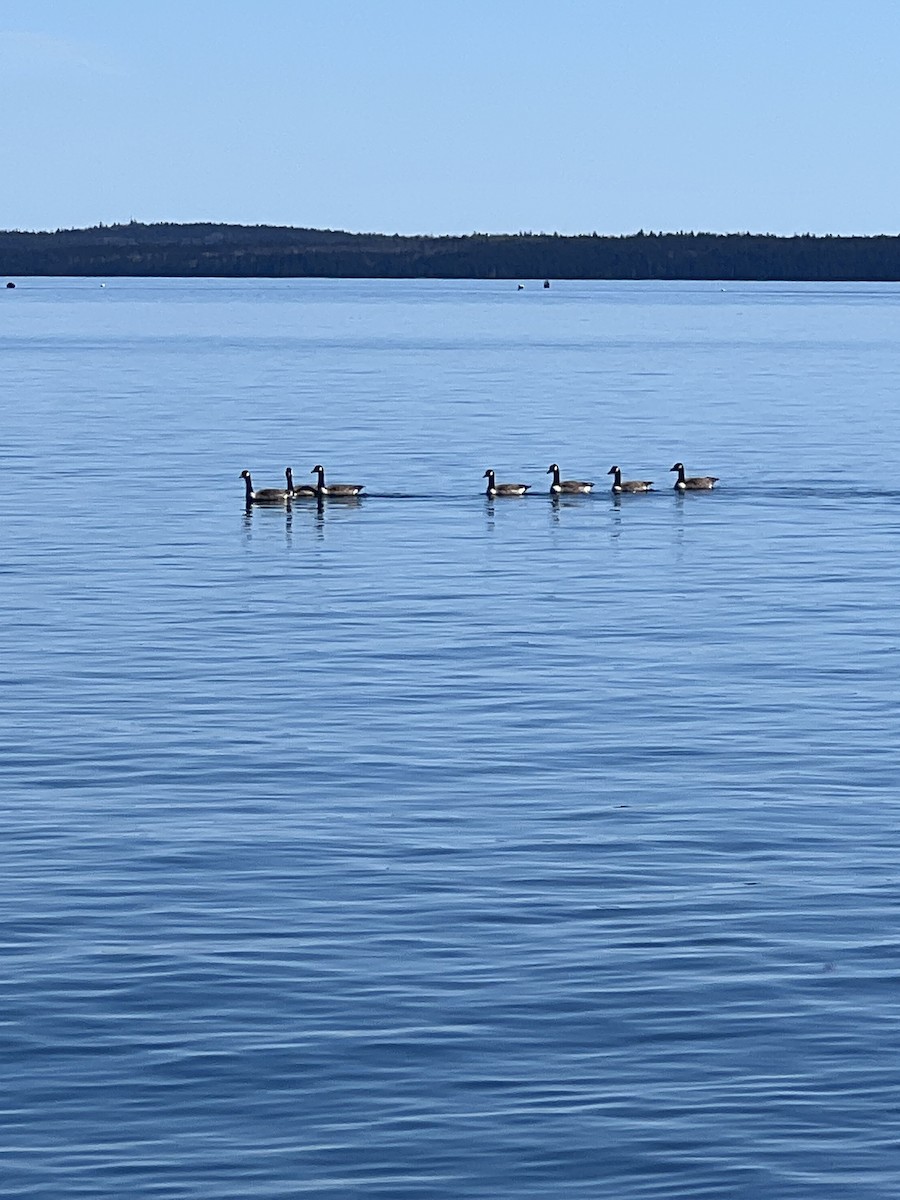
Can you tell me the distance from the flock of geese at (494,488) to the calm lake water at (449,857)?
1.58 m

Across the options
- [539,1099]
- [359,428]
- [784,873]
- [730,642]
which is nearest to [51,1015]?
[539,1099]

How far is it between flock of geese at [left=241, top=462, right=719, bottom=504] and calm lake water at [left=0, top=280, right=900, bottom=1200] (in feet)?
5.17

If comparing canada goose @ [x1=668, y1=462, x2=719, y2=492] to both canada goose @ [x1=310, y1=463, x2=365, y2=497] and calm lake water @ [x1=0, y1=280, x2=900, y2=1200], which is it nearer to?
calm lake water @ [x1=0, y1=280, x2=900, y2=1200]

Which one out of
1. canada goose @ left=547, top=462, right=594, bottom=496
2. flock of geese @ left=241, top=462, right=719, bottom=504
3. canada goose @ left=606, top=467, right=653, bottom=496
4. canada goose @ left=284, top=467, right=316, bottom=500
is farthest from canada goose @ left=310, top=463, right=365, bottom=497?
canada goose @ left=606, top=467, right=653, bottom=496

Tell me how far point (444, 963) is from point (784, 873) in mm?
3906

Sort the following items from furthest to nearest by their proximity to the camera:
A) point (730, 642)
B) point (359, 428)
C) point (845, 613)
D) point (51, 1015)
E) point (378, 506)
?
1. point (359, 428)
2. point (378, 506)
3. point (845, 613)
4. point (730, 642)
5. point (51, 1015)

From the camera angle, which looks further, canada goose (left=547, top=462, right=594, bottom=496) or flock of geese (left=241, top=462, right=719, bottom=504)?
canada goose (left=547, top=462, right=594, bottom=496)

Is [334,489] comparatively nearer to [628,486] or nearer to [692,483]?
[628,486]

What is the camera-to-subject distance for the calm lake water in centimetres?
1495

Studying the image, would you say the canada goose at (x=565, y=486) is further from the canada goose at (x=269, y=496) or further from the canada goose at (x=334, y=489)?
the canada goose at (x=269, y=496)

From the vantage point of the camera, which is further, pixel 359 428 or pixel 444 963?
pixel 359 428

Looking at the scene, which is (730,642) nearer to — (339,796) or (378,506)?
(339,796)

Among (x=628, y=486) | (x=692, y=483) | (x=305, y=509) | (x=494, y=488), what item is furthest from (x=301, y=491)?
(x=692, y=483)

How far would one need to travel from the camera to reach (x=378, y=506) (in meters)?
52.4
